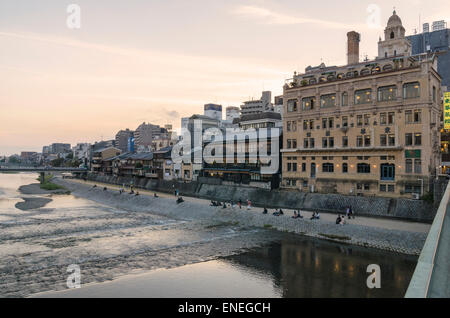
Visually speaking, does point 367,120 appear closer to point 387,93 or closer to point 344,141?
point 387,93

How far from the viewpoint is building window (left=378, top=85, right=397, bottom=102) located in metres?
55.0

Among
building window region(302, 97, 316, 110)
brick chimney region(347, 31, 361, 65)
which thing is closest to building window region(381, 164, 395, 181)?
building window region(302, 97, 316, 110)

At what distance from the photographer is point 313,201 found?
2388 inches

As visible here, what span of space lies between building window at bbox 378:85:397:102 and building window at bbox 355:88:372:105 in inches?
71.2

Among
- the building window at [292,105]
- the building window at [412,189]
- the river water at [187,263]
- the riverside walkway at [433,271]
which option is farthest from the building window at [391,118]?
the riverside walkway at [433,271]

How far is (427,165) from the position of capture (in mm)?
50469

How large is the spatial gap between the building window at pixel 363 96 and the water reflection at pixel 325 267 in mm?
30528

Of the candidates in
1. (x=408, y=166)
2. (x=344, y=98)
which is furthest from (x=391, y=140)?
(x=344, y=98)

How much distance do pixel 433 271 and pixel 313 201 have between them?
162 feet

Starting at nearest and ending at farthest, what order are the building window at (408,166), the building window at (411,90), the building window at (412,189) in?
the building window at (412,189)
the building window at (408,166)
the building window at (411,90)

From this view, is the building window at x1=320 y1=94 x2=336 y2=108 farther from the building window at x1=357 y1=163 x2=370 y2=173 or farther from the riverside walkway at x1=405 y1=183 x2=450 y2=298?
the riverside walkway at x1=405 y1=183 x2=450 y2=298

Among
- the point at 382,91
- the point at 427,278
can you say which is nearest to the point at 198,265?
the point at 427,278

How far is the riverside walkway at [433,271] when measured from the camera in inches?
419

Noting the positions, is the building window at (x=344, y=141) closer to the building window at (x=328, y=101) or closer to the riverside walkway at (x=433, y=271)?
the building window at (x=328, y=101)
